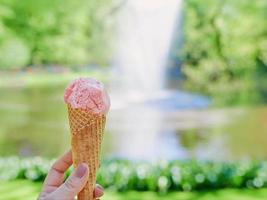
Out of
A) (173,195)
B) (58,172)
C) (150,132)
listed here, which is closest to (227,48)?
(150,132)

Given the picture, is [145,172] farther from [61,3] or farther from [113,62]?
[113,62]

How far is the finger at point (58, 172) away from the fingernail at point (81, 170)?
9 centimetres

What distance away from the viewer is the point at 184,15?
8.84 m

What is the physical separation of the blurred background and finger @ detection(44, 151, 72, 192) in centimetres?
552

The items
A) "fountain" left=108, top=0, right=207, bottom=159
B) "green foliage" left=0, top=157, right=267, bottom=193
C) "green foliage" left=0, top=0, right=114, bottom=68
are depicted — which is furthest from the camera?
"green foliage" left=0, top=0, right=114, bottom=68

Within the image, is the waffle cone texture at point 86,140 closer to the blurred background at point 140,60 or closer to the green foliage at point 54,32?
the blurred background at point 140,60

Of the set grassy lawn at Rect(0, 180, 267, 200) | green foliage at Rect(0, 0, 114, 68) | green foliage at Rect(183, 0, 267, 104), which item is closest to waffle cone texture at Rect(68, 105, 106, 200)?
grassy lawn at Rect(0, 180, 267, 200)

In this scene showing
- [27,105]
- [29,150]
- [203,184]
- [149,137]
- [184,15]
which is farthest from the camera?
[184,15]

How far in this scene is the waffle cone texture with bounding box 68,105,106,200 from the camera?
910 mm

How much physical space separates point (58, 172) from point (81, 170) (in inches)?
4.2

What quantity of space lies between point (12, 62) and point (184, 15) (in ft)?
8.57

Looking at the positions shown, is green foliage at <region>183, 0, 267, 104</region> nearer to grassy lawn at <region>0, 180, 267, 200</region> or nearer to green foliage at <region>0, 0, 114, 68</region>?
green foliage at <region>0, 0, 114, 68</region>

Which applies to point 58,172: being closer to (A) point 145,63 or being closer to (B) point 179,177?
(B) point 179,177

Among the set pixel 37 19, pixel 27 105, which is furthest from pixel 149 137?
pixel 37 19
